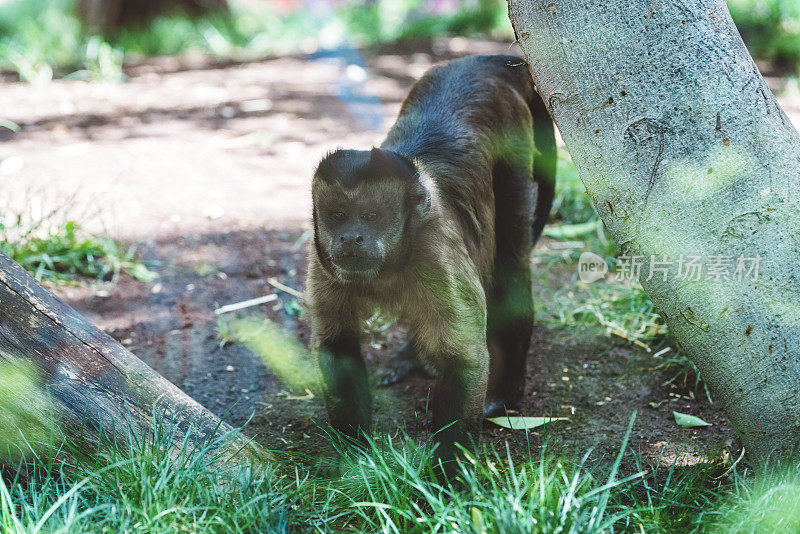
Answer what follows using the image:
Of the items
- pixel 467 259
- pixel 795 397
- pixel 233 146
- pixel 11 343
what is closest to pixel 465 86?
pixel 467 259

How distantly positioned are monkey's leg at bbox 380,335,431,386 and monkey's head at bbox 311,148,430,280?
1084mm

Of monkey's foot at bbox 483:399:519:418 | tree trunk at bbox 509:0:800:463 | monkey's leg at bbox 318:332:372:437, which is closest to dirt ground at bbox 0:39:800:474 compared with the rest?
monkey's foot at bbox 483:399:519:418

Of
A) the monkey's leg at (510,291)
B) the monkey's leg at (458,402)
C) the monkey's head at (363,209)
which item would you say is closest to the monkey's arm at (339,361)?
the monkey's head at (363,209)

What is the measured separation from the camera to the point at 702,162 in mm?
2410

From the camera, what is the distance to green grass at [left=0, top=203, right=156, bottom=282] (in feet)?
13.5

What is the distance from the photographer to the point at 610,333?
3973mm

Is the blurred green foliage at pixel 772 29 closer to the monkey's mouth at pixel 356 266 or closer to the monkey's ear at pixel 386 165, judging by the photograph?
the monkey's ear at pixel 386 165

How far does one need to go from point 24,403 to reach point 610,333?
9.01 feet

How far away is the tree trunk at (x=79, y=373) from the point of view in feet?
8.10

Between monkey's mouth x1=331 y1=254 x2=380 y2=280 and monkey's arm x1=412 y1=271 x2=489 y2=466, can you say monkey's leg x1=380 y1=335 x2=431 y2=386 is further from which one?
monkey's mouth x1=331 y1=254 x2=380 y2=280

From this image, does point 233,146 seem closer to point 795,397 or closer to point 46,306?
point 46,306

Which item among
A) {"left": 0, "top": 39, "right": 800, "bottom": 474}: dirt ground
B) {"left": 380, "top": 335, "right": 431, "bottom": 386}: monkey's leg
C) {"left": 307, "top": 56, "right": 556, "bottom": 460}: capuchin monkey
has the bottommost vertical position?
{"left": 380, "top": 335, "right": 431, "bottom": 386}: monkey's leg

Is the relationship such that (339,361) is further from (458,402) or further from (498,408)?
(498,408)

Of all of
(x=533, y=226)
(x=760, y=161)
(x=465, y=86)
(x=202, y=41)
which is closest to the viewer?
(x=760, y=161)
